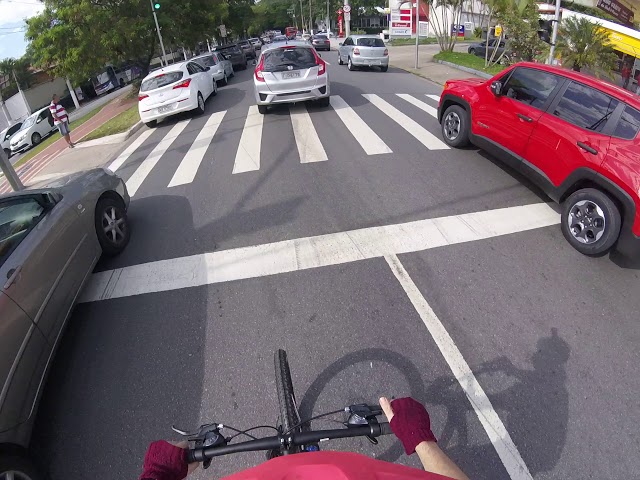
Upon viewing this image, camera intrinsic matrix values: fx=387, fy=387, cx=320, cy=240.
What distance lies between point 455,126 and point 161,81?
27.0 feet

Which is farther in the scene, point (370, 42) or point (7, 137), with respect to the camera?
point (7, 137)

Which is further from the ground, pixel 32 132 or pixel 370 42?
pixel 370 42

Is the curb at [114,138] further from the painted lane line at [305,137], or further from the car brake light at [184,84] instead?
the painted lane line at [305,137]

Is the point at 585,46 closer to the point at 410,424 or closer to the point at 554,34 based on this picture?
the point at 554,34

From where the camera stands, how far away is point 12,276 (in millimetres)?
2871

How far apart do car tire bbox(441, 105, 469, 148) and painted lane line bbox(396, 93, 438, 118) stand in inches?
83.4

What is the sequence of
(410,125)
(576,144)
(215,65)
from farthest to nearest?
(215,65) < (410,125) < (576,144)

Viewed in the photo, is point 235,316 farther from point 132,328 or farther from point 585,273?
point 585,273

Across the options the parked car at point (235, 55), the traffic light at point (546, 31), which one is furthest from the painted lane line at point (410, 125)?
the parked car at point (235, 55)

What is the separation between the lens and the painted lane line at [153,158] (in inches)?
278

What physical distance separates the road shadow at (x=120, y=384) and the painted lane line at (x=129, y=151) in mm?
5655

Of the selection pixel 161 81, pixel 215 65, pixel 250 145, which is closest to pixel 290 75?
pixel 250 145

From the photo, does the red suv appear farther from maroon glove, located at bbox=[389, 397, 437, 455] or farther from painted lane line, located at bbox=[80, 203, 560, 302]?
maroon glove, located at bbox=[389, 397, 437, 455]

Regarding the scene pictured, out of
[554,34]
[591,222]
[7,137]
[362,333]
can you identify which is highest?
[554,34]
